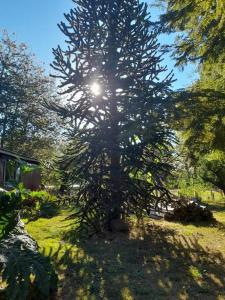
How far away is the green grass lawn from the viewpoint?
17.8ft

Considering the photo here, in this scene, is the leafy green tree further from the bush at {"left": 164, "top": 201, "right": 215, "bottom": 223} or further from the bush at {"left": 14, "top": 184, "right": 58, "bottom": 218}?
the bush at {"left": 14, "top": 184, "right": 58, "bottom": 218}

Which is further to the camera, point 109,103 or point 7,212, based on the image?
point 109,103

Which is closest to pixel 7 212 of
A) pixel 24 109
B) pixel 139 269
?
pixel 139 269

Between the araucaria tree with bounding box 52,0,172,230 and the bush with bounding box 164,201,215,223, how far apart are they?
3125mm

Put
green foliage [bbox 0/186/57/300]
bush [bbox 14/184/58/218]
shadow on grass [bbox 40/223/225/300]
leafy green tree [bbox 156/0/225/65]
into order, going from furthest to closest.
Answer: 1. bush [bbox 14/184/58/218]
2. leafy green tree [bbox 156/0/225/65]
3. shadow on grass [bbox 40/223/225/300]
4. green foliage [bbox 0/186/57/300]

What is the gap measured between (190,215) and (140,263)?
6779mm

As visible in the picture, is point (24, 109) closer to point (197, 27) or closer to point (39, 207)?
point (39, 207)

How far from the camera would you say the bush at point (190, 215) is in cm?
1329

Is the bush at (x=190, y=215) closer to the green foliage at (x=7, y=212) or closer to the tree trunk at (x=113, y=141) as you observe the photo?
the tree trunk at (x=113, y=141)

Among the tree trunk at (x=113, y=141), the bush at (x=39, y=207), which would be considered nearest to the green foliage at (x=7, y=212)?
the tree trunk at (x=113, y=141)

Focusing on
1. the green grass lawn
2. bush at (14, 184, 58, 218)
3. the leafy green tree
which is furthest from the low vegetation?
the leafy green tree

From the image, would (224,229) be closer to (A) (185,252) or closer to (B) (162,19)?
(A) (185,252)

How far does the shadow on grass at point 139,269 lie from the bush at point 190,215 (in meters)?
3.78

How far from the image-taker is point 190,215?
43.9 ft
